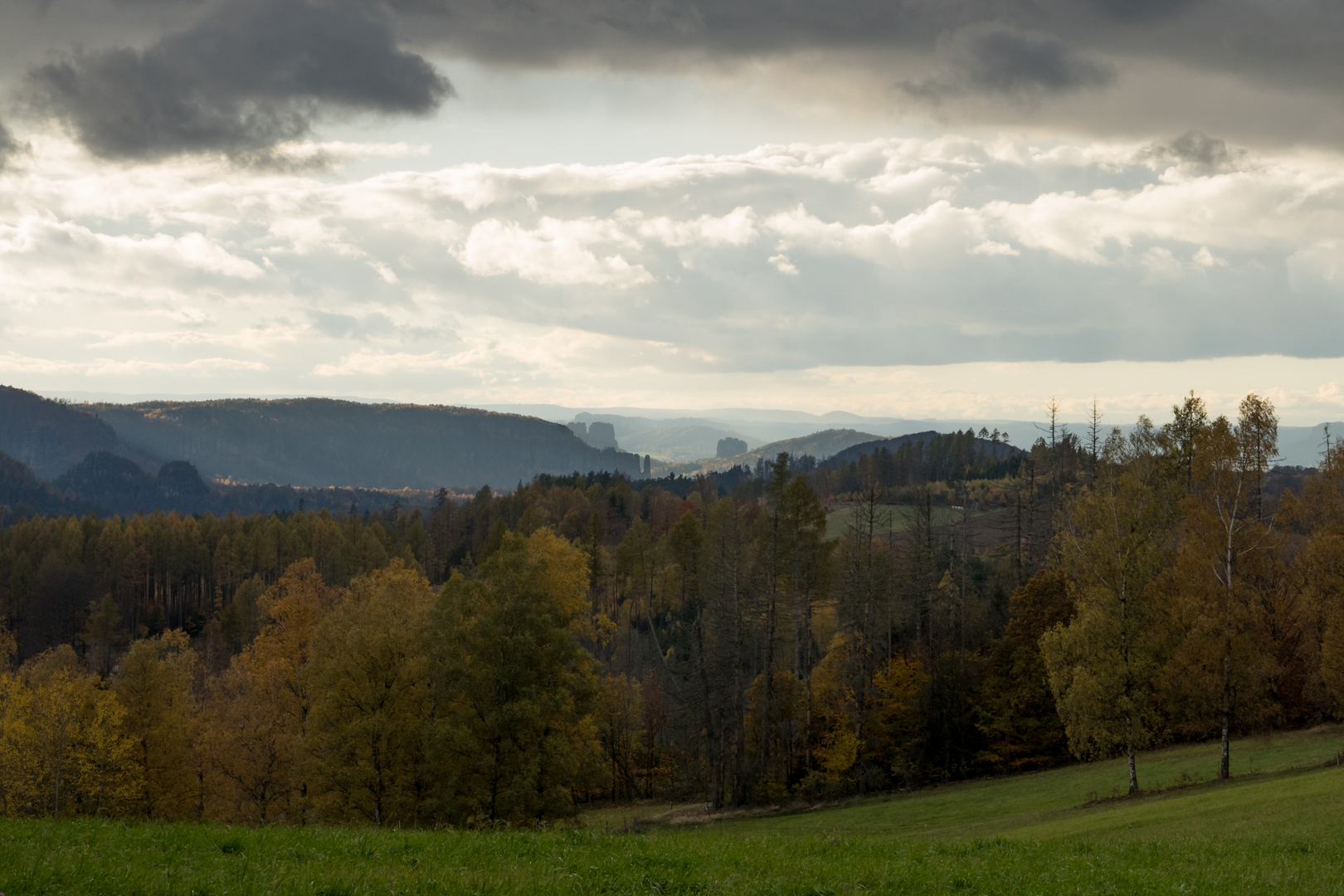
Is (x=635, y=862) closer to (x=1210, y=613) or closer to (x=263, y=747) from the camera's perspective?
(x=1210, y=613)

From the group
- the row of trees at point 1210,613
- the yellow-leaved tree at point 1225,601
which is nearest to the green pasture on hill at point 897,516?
the row of trees at point 1210,613

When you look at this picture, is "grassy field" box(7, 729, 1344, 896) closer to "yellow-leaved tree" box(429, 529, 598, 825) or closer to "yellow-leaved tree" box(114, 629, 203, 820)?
"yellow-leaved tree" box(429, 529, 598, 825)

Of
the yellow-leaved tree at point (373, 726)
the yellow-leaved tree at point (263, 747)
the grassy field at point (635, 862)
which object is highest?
the grassy field at point (635, 862)

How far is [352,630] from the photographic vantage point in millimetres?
40656

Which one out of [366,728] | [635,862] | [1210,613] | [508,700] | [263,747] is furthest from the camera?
[263,747]

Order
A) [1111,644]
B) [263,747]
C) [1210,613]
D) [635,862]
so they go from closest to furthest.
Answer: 1. [635,862]
2. [1210,613]
3. [1111,644]
4. [263,747]

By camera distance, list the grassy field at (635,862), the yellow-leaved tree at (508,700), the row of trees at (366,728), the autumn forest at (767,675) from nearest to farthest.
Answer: the grassy field at (635,862) < the yellow-leaved tree at (508,700) < the row of trees at (366,728) < the autumn forest at (767,675)

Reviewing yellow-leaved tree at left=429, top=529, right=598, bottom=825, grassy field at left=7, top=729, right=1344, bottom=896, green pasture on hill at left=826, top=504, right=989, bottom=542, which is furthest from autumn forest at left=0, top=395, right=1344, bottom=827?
green pasture on hill at left=826, top=504, right=989, bottom=542

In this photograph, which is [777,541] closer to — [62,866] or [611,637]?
[611,637]

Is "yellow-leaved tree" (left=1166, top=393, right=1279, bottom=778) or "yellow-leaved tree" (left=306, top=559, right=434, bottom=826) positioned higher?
"yellow-leaved tree" (left=1166, top=393, right=1279, bottom=778)

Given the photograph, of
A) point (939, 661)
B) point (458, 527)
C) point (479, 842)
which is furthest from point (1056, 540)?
point (458, 527)

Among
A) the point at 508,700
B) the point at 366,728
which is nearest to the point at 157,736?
the point at 366,728

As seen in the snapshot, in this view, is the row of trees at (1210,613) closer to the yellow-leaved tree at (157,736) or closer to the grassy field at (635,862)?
the grassy field at (635,862)

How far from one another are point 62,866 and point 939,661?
57162 mm
